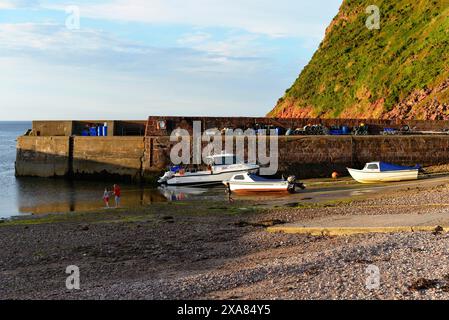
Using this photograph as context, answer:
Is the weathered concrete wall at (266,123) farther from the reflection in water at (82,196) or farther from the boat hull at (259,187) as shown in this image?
the boat hull at (259,187)

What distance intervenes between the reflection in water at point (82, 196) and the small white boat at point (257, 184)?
37.7 inches

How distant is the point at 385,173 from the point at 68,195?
58.1 feet

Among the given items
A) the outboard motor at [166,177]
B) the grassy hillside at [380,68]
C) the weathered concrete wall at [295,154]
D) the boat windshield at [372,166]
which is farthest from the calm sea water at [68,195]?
the grassy hillside at [380,68]

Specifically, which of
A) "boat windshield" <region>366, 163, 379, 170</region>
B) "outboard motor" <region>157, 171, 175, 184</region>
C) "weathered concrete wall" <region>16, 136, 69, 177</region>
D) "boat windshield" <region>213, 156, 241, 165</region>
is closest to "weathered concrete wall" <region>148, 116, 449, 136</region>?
"boat windshield" <region>213, 156, 241, 165</region>

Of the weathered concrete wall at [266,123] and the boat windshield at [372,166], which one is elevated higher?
the weathered concrete wall at [266,123]

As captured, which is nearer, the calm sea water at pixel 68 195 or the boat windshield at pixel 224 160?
the calm sea water at pixel 68 195

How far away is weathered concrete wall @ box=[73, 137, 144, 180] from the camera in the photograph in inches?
1645

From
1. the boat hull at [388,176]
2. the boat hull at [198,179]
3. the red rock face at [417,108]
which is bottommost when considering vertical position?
the boat hull at [198,179]

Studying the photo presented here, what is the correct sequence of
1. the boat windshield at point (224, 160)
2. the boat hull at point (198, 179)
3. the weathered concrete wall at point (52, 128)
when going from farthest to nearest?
the weathered concrete wall at point (52, 128) → the boat windshield at point (224, 160) → the boat hull at point (198, 179)

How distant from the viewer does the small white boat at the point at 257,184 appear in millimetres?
30172

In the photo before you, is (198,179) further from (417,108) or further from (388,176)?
(417,108)

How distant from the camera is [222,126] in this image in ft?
139

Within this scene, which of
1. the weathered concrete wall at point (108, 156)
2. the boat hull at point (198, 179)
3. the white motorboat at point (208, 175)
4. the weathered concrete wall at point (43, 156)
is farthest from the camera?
the weathered concrete wall at point (43, 156)
